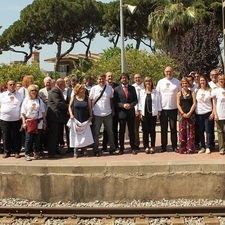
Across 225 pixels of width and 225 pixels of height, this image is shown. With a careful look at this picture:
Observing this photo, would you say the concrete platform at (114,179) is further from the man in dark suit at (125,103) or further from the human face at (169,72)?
the human face at (169,72)

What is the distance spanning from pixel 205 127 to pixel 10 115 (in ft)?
13.4

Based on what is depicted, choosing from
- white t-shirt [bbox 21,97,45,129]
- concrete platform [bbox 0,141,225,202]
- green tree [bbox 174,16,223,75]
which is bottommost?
concrete platform [bbox 0,141,225,202]

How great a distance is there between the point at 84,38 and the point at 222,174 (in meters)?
46.4

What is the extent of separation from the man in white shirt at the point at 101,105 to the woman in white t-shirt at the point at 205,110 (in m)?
1.84

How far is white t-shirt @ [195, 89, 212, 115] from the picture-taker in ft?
29.3

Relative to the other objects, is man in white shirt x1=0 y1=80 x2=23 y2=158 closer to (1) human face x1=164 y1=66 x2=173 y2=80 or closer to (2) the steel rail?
(2) the steel rail

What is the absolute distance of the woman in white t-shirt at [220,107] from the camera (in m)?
8.68

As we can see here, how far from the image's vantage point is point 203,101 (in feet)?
29.5

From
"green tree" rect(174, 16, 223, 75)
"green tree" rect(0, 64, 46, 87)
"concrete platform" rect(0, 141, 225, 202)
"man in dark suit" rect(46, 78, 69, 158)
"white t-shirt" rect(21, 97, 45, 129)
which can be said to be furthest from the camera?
"green tree" rect(174, 16, 223, 75)

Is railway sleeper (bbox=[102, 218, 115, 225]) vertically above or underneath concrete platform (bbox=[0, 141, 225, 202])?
underneath

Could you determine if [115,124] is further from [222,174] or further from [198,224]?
[198,224]

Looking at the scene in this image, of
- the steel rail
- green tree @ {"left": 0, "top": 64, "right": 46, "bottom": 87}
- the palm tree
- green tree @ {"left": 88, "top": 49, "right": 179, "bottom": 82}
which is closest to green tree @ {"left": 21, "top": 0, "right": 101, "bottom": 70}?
the palm tree

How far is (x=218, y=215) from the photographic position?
679 cm

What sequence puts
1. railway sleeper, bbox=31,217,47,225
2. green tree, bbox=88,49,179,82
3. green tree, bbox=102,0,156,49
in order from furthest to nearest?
green tree, bbox=102,0,156,49 → green tree, bbox=88,49,179,82 → railway sleeper, bbox=31,217,47,225
